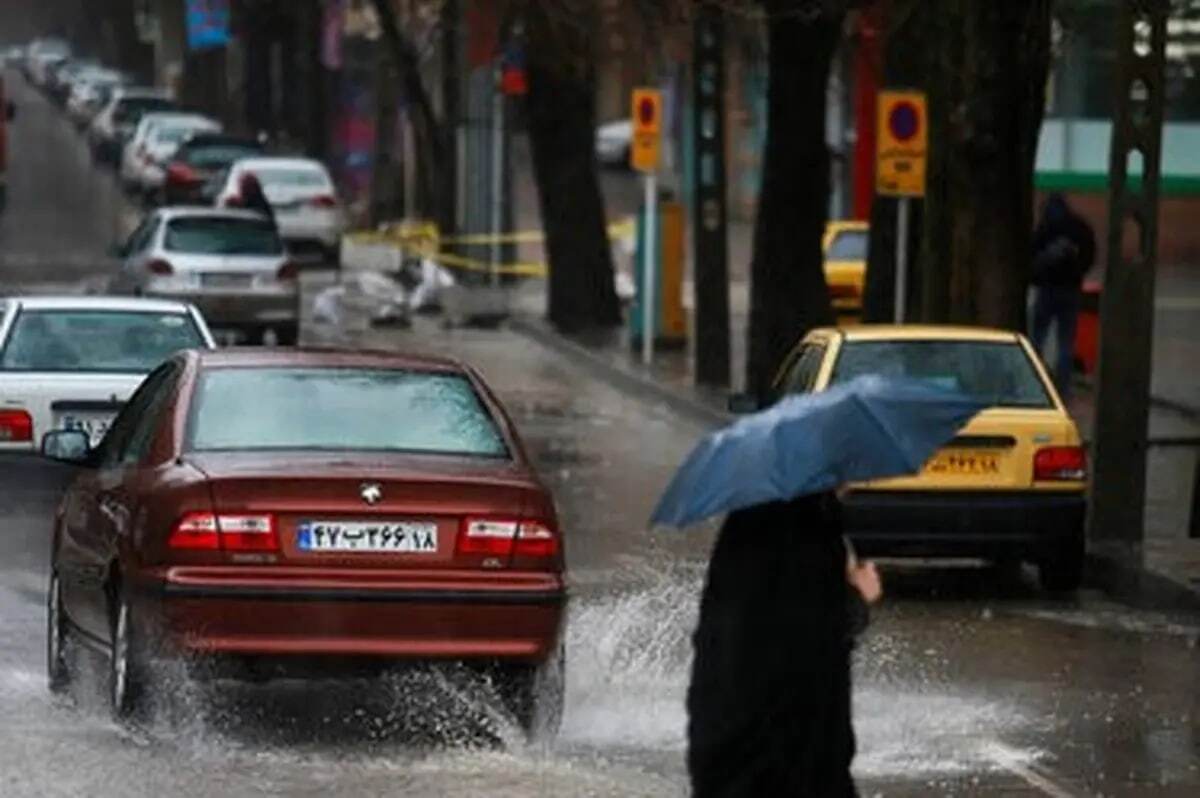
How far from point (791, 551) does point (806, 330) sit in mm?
23085

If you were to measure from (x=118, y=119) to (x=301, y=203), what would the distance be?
22.1m

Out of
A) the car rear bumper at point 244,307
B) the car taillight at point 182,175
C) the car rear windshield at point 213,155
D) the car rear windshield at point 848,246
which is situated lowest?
the car taillight at point 182,175

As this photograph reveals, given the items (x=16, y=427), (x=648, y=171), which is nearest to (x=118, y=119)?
(x=648, y=171)

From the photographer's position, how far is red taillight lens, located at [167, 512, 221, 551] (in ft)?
41.1

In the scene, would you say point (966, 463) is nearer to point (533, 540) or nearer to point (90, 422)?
point (90, 422)

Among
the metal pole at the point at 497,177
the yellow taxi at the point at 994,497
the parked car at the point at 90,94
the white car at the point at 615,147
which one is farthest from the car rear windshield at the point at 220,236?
the white car at the point at 615,147

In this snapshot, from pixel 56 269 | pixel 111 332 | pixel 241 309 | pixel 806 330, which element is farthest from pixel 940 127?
pixel 56 269

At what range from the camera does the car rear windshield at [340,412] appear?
43.2 feet

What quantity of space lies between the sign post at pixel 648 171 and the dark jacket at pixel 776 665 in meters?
27.5

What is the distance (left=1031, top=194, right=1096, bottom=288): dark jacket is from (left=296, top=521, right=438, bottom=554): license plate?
1783 cm

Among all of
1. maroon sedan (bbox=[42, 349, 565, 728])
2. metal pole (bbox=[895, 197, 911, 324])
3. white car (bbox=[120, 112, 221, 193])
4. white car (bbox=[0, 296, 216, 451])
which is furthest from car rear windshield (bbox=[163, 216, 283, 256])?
maroon sedan (bbox=[42, 349, 565, 728])

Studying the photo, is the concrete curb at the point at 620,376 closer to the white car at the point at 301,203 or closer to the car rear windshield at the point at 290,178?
the white car at the point at 301,203

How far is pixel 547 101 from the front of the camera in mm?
40250

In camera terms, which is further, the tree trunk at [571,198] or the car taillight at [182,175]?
the car taillight at [182,175]
